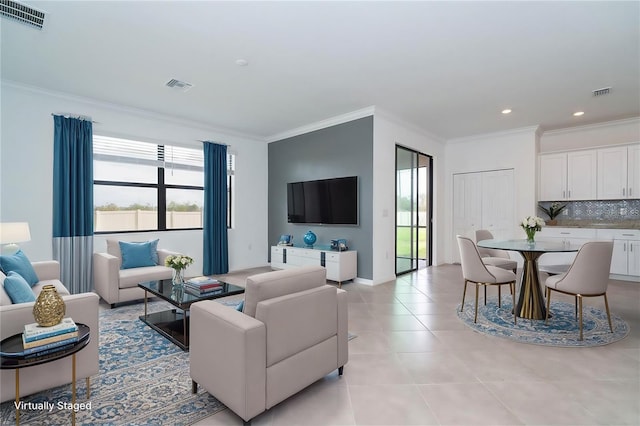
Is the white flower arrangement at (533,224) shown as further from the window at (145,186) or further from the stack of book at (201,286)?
the window at (145,186)

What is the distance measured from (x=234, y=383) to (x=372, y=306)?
2.55 metres

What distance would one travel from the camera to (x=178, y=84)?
401 centimetres

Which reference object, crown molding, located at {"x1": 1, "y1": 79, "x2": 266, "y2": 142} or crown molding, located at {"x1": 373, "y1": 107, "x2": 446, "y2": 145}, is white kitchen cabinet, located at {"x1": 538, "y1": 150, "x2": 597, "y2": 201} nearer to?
crown molding, located at {"x1": 373, "y1": 107, "x2": 446, "y2": 145}

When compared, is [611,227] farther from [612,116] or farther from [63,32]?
[63,32]

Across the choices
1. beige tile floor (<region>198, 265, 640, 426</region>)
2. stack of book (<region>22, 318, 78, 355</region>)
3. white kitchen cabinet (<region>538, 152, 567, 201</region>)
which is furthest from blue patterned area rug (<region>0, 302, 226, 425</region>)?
white kitchen cabinet (<region>538, 152, 567, 201</region>)

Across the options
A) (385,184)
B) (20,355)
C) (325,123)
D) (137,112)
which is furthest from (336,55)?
(137,112)

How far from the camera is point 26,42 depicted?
120 inches

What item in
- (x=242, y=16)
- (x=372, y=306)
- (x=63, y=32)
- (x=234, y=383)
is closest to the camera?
(x=234, y=383)

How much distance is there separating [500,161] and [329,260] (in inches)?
162

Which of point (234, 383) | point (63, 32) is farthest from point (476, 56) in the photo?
point (63, 32)

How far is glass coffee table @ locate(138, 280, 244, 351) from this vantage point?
281 cm

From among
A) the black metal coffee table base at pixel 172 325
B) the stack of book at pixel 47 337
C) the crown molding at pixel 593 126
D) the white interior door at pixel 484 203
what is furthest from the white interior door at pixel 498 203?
the stack of book at pixel 47 337

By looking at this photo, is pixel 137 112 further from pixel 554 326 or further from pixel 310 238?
pixel 554 326

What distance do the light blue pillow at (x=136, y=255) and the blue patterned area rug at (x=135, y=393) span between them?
1.53 meters
